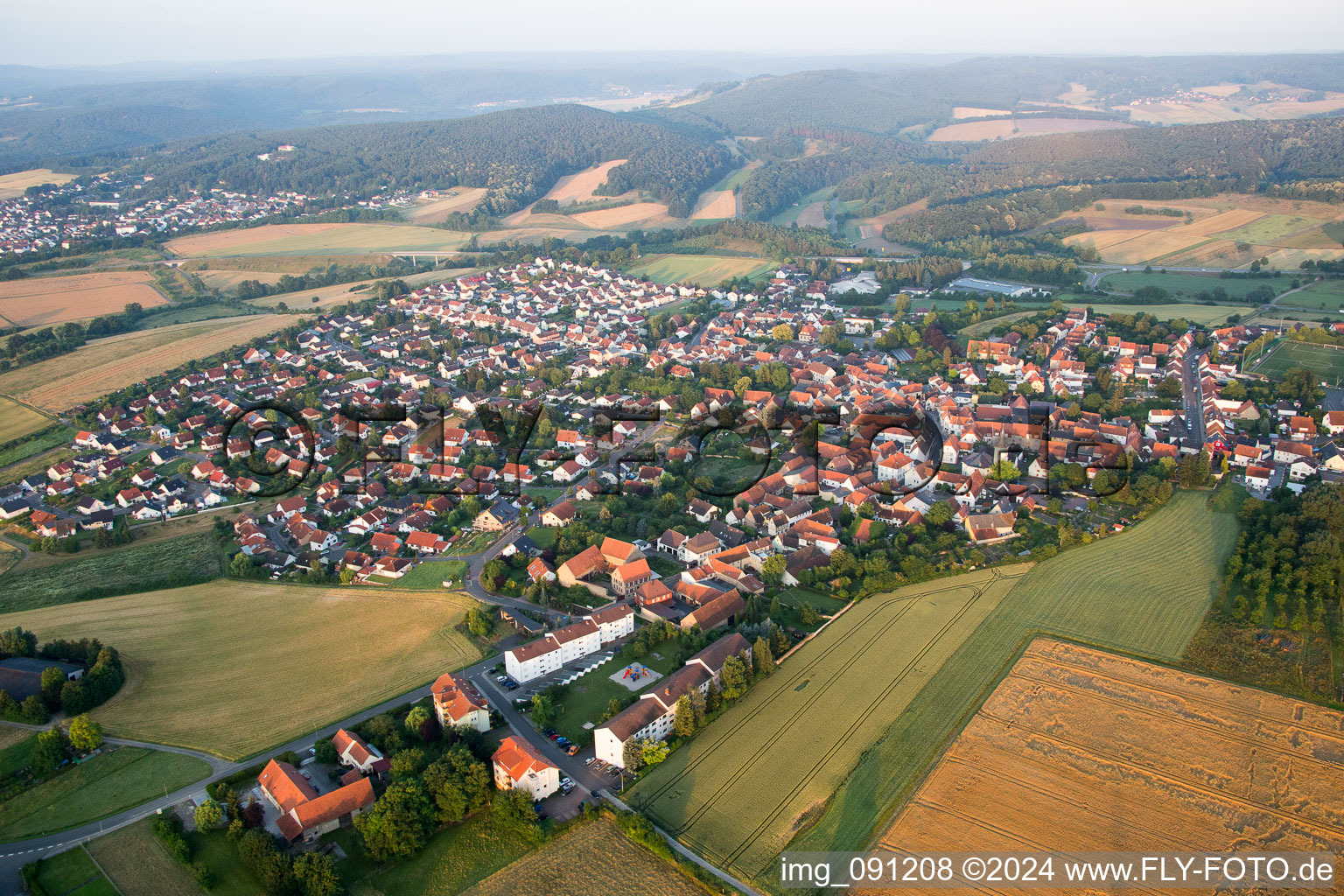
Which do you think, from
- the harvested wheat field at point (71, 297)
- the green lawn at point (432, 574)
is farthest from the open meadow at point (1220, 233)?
the harvested wheat field at point (71, 297)

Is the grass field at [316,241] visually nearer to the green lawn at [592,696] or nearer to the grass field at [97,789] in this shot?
the grass field at [97,789]

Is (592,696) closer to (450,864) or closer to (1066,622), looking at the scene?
(450,864)

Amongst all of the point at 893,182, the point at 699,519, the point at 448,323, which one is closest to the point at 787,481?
the point at 699,519

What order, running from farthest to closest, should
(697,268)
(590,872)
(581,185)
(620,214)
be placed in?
(581,185), (620,214), (697,268), (590,872)

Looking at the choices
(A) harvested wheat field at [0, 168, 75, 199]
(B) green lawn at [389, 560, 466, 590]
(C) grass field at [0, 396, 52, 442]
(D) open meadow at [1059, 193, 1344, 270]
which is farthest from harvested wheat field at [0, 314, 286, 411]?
(D) open meadow at [1059, 193, 1344, 270]

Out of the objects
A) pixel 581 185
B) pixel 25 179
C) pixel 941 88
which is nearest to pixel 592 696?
pixel 581 185

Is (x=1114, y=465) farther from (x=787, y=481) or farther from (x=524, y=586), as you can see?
(x=524, y=586)
